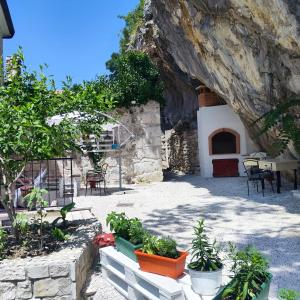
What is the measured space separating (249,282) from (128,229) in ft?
6.13

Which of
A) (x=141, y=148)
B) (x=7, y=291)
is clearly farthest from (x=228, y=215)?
(x=141, y=148)

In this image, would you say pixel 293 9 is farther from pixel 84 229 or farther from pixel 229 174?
pixel 229 174

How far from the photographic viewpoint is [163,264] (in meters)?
3.28

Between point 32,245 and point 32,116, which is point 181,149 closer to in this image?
point 32,245

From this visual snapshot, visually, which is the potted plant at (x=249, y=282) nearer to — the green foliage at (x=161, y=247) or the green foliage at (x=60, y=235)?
the green foliage at (x=161, y=247)

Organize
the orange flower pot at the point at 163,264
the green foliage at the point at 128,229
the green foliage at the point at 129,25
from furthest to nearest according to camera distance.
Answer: the green foliage at the point at 129,25 < the green foliage at the point at 128,229 < the orange flower pot at the point at 163,264

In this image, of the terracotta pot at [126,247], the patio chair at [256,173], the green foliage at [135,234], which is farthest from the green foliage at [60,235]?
→ the patio chair at [256,173]

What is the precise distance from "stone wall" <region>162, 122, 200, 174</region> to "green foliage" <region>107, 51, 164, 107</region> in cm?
354

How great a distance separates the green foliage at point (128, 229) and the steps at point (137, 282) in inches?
9.3

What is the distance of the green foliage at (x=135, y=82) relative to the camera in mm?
13977

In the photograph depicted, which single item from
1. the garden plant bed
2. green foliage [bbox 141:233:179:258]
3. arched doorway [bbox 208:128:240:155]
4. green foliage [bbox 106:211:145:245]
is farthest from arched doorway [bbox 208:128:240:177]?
green foliage [bbox 141:233:179:258]

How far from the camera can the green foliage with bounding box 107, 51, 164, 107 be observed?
550 inches

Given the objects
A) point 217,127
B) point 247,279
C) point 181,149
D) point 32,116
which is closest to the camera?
point 247,279

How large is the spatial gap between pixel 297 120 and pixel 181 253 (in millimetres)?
5769
